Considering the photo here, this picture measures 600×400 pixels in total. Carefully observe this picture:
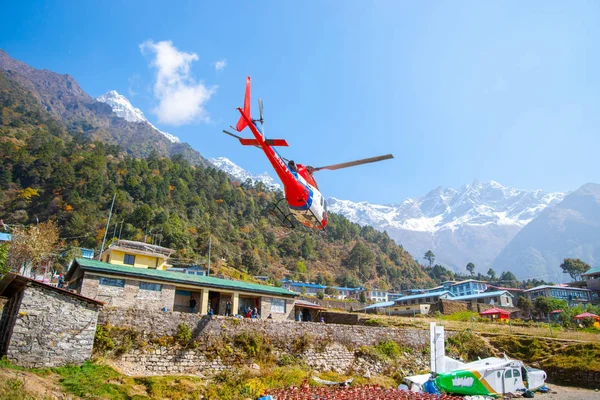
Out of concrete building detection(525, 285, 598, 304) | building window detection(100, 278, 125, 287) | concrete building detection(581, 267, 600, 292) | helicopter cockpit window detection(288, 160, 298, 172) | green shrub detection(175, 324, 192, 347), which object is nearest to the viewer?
helicopter cockpit window detection(288, 160, 298, 172)

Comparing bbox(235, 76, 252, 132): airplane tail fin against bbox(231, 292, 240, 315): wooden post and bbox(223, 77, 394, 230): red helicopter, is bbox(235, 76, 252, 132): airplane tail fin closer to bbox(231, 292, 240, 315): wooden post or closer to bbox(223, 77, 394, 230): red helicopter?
bbox(223, 77, 394, 230): red helicopter

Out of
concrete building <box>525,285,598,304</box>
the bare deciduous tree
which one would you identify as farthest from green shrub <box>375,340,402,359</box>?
concrete building <box>525,285,598,304</box>

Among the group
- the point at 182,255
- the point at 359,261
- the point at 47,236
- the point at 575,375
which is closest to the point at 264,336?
the point at 575,375

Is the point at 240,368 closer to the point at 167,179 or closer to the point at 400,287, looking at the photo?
the point at 167,179

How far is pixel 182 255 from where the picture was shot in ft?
246

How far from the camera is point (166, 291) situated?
2312 cm

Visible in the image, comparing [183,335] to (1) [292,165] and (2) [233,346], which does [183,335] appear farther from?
(1) [292,165]

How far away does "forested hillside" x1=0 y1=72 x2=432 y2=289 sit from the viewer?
80.0 m

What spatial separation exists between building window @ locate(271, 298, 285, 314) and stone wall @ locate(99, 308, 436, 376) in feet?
20.4

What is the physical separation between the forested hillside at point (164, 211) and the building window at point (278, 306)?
4909 centimetres

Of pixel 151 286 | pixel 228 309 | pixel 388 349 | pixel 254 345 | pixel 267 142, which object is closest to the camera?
pixel 267 142

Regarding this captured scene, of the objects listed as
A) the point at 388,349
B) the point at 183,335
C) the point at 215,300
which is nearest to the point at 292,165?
the point at 183,335

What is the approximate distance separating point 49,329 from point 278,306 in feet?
54.7

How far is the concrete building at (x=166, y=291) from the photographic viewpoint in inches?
822
